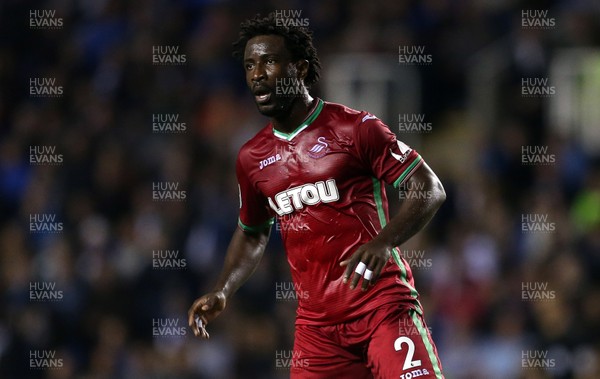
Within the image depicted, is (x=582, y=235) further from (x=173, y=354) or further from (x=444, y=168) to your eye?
(x=173, y=354)

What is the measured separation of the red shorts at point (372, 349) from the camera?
5.36 m

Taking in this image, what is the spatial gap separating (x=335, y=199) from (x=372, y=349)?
0.78 m

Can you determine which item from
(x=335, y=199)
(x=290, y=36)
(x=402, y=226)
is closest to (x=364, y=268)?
(x=402, y=226)

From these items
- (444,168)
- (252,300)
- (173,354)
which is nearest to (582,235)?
(444,168)

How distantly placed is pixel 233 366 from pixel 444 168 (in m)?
3.33

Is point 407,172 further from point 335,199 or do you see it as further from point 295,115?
point 295,115

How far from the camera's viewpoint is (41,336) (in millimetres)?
10273

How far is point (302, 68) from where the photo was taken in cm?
592

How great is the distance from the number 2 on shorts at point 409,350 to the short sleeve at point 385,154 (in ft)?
2.50

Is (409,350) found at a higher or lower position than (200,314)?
lower

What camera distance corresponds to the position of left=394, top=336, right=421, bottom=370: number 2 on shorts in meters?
5.34

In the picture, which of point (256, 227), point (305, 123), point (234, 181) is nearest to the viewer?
point (305, 123)

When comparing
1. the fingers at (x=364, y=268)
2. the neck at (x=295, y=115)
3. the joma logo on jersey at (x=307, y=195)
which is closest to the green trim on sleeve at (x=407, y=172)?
the joma logo on jersey at (x=307, y=195)

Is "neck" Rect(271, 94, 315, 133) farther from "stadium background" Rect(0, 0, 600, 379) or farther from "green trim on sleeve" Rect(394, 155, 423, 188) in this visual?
"stadium background" Rect(0, 0, 600, 379)
